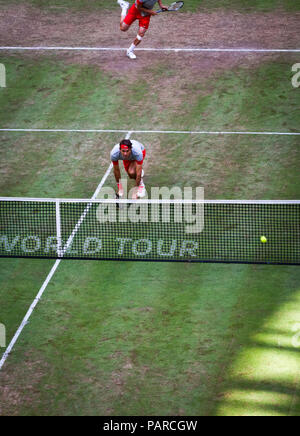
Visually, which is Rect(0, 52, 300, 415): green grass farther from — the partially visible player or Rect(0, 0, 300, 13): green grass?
Rect(0, 0, 300, 13): green grass

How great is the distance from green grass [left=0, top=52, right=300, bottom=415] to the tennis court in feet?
0.09

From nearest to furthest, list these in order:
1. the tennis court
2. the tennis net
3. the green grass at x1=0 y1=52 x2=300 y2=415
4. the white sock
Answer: the green grass at x1=0 y1=52 x2=300 y2=415, the tennis court, the tennis net, the white sock

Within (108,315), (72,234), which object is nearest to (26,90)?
(72,234)

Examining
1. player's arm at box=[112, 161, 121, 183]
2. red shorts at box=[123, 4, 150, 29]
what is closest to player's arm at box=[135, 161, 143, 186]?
player's arm at box=[112, 161, 121, 183]

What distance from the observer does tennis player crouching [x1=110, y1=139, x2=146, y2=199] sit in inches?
501

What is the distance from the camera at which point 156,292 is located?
1118 cm

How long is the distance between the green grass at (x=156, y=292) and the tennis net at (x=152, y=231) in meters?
0.24

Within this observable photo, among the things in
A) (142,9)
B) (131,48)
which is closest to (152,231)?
(142,9)

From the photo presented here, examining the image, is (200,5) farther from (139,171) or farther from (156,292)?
(156,292)

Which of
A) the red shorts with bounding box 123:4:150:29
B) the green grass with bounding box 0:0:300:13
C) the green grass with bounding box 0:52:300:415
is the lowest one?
the green grass with bounding box 0:52:300:415

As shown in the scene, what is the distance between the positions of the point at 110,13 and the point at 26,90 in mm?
5124

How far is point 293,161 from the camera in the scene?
15.0 m

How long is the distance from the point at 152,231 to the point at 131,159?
1.44m

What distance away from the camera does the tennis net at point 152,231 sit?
11992 mm
